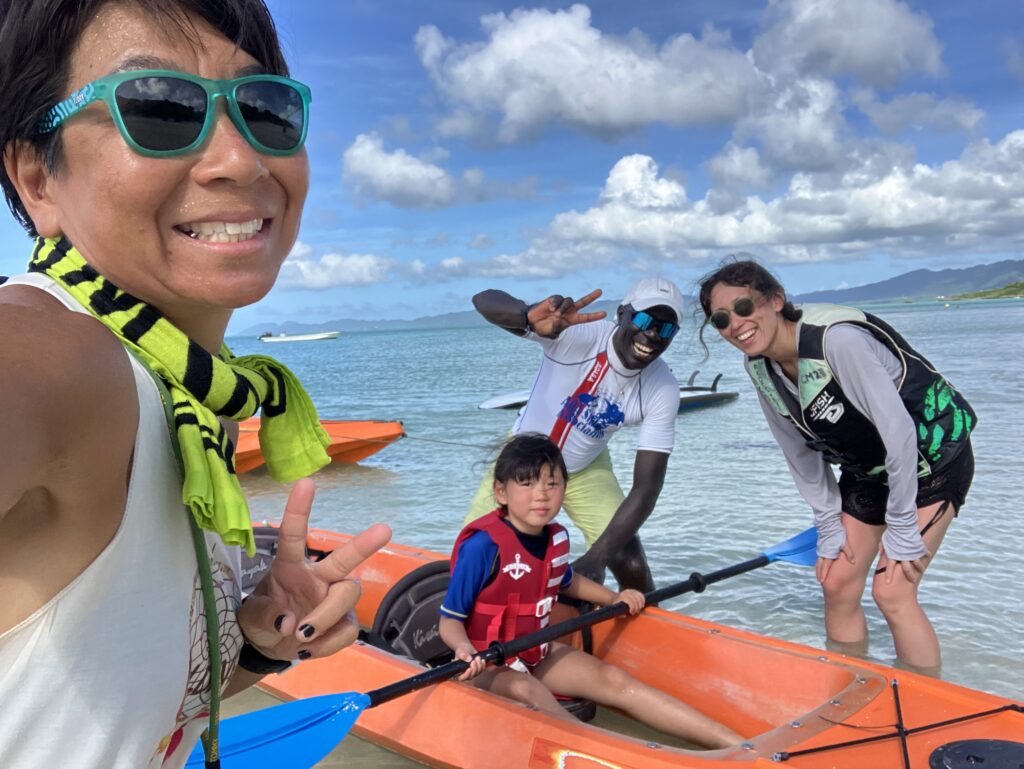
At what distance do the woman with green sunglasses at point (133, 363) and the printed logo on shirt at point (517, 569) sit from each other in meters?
2.71

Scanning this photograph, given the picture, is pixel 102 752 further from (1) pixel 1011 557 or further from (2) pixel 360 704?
(1) pixel 1011 557

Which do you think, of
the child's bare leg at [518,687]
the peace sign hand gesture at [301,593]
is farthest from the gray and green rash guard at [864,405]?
the peace sign hand gesture at [301,593]

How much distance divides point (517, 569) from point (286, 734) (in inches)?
51.4

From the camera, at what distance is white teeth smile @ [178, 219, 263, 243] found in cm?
105

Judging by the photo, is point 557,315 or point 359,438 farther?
point 359,438

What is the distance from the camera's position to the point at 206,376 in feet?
3.37

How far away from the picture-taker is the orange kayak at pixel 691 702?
10.1ft

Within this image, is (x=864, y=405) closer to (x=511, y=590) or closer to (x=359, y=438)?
(x=511, y=590)

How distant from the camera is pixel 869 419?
4.17 meters

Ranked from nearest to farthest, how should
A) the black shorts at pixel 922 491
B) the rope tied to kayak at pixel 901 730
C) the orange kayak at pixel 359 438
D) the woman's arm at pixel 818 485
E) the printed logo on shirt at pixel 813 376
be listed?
the rope tied to kayak at pixel 901 730 < the printed logo on shirt at pixel 813 376 < the black shorts at pixel 922 491 < the woman's arm at pixel 818 485 < the orange kayak at pixel 359 438

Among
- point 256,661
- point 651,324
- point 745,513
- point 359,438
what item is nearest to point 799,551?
point 651,324

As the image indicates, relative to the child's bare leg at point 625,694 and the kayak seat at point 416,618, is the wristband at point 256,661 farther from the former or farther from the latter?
the kayak seat at point 416,618

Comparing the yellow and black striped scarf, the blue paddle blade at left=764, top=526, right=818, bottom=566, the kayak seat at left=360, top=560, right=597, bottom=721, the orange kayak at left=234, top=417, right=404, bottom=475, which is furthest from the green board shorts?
the orange kayak at left=234, top=417, right=404, bottom=475

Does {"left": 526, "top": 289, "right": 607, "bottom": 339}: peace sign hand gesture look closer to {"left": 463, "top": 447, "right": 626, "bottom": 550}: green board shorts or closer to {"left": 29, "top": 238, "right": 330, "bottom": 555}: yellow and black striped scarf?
{"left": 463, "top": 447, "right": 626, "bottom": 550}: green board shorts
